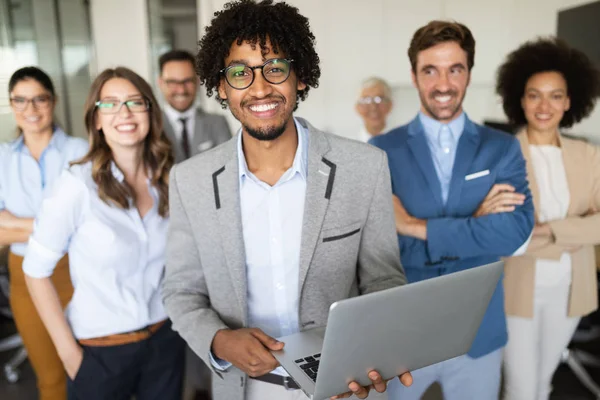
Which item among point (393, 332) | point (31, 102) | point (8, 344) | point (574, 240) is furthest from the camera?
point (8, 344)

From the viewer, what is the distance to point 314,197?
1500mm

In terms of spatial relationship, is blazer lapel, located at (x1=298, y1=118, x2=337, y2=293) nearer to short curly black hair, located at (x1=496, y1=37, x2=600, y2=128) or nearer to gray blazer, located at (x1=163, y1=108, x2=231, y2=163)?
short curly black hair, located at (x1=496, y1=37, x2=600, y2=128)

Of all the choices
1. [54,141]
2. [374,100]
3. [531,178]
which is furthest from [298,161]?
[374,100]

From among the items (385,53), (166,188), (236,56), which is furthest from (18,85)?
(385,53)

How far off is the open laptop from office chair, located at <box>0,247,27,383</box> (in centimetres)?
263

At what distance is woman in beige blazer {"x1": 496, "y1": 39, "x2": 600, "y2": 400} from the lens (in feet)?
7.57

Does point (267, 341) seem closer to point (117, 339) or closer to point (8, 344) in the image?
point (117, 339)

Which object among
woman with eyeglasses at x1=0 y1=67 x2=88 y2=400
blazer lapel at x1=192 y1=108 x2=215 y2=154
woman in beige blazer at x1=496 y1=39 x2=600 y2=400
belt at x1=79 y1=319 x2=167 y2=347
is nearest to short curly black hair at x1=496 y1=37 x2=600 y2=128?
woman in beige blazer at x1=496 y1=39 x2=600 y2=400

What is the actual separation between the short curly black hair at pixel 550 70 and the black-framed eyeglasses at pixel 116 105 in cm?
188

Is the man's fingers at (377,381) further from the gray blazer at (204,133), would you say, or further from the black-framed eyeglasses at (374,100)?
the black-framed eyeglasses at (374,100)

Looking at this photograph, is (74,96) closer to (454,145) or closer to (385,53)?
(385,53)

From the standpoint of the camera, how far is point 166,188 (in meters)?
2.03

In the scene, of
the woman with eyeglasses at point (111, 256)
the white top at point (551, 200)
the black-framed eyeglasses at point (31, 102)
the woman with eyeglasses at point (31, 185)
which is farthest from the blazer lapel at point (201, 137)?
the white top at point (551, 200)

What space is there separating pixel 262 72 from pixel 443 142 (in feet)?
2.84
